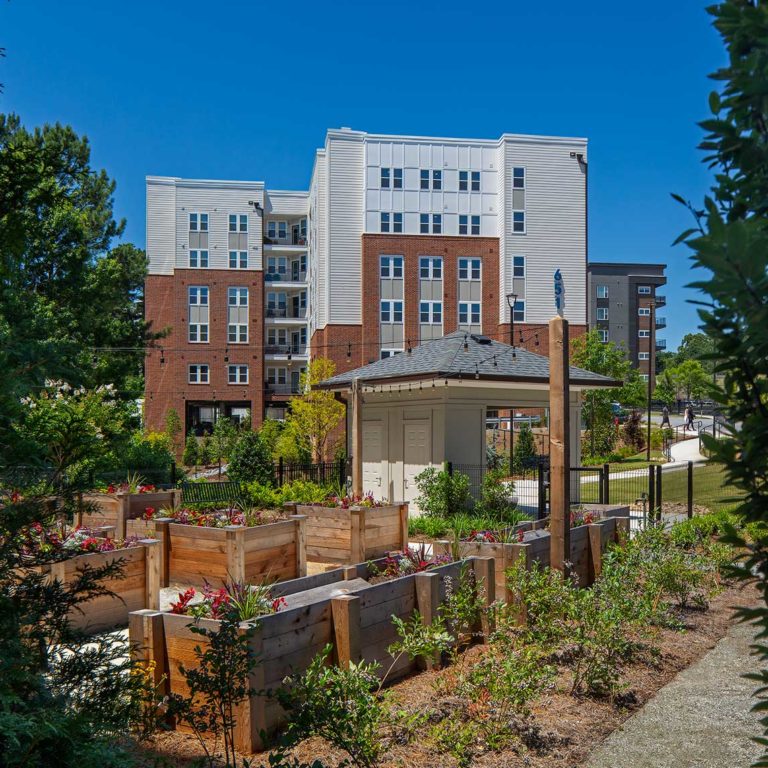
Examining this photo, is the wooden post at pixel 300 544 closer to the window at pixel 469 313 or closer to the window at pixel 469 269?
the window at pixel 469 313

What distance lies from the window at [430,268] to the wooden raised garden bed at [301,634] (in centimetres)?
3752

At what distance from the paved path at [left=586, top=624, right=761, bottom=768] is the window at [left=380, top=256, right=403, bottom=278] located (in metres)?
37.5

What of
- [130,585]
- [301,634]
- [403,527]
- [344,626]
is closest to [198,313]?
[403,527]

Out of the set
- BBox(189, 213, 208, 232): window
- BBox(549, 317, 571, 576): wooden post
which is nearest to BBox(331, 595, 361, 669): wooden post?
BBox(549, 317, 571, 576): wooden post

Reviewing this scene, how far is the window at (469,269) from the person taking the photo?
44.2 meters

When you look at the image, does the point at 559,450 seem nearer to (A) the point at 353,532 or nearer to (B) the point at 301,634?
(A) the point at 353,532

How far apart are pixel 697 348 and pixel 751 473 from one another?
8571 cm

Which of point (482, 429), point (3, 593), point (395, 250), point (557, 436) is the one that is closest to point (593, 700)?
point (557, 436)

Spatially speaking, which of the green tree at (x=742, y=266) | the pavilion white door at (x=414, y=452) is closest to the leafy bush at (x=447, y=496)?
the pavilion white door at (x=414, y=452)

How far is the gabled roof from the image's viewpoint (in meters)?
15.6

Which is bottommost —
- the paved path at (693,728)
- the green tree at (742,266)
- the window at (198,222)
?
the paved path at (693,728)

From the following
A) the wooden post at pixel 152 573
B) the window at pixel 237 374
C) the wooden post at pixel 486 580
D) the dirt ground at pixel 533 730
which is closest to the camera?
the dirt ground at pixel 533 730

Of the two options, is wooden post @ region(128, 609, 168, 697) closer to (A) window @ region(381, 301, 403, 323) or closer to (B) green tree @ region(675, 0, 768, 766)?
(B) green tree @ region(675, 0, 768, 766)

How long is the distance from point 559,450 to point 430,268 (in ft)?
118
